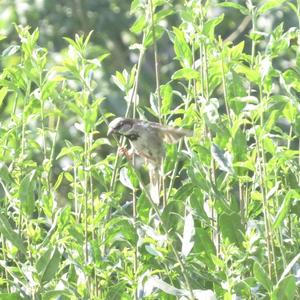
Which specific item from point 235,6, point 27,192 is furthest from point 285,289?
point 235,6

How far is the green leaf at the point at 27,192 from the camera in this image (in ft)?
9.57

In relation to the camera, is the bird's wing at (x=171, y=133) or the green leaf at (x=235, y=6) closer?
the bird's wing at (x=171, y=133)

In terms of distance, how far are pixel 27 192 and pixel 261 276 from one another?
2.20 ft

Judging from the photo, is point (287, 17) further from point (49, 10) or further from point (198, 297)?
point (198, 297)

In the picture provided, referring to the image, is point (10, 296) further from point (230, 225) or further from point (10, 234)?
point (230, 225)

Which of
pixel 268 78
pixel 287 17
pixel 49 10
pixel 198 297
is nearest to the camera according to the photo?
pixel 198 297

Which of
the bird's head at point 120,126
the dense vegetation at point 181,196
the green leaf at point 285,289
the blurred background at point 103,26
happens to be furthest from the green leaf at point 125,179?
the blurred background at point 103,26

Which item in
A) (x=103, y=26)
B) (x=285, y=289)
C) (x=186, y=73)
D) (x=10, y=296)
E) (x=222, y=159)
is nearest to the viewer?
(x=285, y=289)

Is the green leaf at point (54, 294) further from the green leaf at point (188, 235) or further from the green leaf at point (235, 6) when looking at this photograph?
the green leaf at point (235, 6)

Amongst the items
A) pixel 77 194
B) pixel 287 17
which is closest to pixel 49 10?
pixel 287 17

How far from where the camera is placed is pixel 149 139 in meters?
3.08

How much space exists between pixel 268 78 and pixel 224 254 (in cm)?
48

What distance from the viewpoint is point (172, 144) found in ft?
9.87

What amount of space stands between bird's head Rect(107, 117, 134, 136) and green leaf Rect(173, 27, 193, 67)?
23 cm
